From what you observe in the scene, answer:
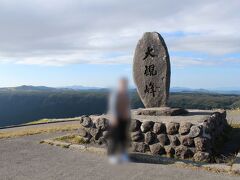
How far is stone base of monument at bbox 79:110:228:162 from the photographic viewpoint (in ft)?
32.8

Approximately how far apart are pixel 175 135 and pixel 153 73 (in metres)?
3.06

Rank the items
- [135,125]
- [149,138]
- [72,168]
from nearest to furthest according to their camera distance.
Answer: [72,168] < [149,138] < [135,125]

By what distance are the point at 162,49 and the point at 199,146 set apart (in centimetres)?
411

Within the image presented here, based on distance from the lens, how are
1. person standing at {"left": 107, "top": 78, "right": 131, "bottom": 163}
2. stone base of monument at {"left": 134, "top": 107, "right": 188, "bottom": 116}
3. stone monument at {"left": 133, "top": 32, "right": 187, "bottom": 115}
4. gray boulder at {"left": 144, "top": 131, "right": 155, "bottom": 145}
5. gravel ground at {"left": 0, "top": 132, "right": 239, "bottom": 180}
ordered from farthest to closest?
stone monument at {"left": 133, "top": 32, "right": 187, "bottom": 115}
stone base of monument at {"left": 134, "top": 107, "right": 188, "bottom": 116}
gray boulder at {"left": 144, "top": 131, "right": 155, "bottom": 145}
gravel ground at {"left": 0, "top": 132, "right": 239, "bottom": 180}
person standing at {"left": 107, "top": 78, "right": 131, "bottom": 163}

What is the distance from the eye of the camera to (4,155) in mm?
11648

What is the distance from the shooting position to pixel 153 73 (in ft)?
42.3

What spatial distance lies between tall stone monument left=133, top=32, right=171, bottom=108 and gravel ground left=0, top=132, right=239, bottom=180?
3.31m

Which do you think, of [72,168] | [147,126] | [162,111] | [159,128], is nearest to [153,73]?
[162,111]

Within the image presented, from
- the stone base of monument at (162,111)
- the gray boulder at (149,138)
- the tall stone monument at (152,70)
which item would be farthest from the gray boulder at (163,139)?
the tall stone monument at (152,70)

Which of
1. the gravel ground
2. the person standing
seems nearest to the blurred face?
the person standing

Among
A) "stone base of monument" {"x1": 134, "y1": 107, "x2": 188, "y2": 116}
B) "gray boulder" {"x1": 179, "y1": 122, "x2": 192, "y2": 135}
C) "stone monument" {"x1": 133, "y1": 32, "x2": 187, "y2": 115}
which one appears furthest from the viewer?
"stone monument" {"x1": 133, "y1": 32, "x2": 187, "y2": 115}

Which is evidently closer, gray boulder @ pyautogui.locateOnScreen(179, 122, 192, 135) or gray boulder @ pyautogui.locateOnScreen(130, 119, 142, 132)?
gray boulder @ pyautogui.locateOnScreen(179, 122, 192, 135)

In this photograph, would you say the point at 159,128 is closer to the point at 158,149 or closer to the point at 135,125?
the point at 158,149

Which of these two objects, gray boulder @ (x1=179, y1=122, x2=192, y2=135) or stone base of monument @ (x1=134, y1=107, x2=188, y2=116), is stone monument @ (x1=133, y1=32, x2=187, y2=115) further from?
gray boulder @ (x1=179, y1=122, x2=192, y2=135)
